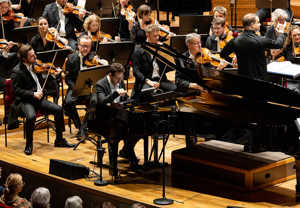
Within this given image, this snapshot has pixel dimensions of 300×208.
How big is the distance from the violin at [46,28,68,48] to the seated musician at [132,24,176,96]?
110 centimetres

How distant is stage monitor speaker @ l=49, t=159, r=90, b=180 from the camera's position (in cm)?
557

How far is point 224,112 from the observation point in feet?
17.1

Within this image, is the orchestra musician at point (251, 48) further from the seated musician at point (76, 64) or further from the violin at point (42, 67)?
the violin at point (42, 67)

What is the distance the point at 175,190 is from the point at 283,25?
3236 millimetres

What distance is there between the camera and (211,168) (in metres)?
5.44

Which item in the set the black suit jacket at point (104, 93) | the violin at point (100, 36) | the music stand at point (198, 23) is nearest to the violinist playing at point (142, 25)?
the music stand at point (198, 23)

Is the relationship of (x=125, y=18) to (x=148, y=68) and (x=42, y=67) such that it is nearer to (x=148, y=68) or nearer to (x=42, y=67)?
(x=148, y=68)

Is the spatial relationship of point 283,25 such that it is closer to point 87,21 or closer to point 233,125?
point 87,21

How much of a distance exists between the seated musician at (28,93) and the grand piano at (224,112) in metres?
1.14

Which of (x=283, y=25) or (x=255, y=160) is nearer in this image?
(x=255, y=160)

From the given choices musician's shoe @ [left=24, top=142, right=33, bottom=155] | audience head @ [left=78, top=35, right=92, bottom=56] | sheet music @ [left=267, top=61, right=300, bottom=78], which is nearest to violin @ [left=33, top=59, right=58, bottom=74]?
audience head @ [left=78, top=35, right=92, bottom=56]

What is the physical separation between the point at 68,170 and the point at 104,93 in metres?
0.82

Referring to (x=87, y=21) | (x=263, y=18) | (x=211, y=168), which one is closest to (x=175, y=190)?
(x=211, y=168)

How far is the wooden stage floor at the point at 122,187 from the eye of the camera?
4.98 m
